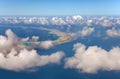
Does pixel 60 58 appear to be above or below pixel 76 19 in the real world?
A: below

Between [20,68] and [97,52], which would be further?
[97,52]

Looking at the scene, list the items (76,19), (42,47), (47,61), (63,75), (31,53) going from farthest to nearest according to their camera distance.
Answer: (76,19), (42,47), (31,53), (47,61), (63,75)

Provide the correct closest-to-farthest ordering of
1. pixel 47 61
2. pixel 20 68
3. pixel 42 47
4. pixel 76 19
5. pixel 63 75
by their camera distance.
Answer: pixel 63 75 < pixel 20 68 < pixel 47 61 < pixel 42 47 < pixel 76 19

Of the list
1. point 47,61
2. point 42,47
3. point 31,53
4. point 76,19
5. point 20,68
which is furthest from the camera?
point 76,19

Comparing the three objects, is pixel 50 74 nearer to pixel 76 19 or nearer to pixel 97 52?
pixel 97 52

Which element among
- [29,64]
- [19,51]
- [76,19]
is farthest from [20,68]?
[76,19]

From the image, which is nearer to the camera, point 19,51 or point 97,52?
point 19,51

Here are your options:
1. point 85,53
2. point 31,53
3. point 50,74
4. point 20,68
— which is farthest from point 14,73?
point 85,53

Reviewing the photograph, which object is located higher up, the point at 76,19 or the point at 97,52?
the point at 76,19

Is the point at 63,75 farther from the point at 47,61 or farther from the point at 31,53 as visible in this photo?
the point at 31,53
